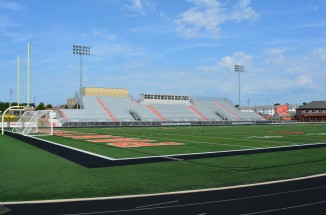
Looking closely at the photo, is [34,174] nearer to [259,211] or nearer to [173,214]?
[173,214]

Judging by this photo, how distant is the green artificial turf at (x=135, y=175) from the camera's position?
27.1 feet

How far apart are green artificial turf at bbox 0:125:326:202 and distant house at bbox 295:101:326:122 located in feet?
272

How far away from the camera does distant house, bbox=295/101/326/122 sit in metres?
91.2

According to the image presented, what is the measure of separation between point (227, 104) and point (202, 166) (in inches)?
2719

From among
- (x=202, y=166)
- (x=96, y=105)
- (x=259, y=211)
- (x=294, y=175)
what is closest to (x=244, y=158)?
(x=202, y=166)

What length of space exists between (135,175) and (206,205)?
3.58 m

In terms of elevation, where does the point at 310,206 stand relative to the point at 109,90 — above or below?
below

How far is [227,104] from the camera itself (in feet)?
261

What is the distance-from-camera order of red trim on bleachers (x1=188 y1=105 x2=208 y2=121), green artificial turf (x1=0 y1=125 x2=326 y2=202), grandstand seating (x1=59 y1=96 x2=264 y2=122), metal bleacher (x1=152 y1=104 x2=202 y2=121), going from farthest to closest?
red trim on bleachers (x1=188 y1=105 x2=208 y2=121) → metal bleacher (x1=152 y1=104 x2=202 y2=121) → grandstand seating (x1=59 y1=96 x2=264 y2=122) → green artificial turf (x1=0 y1=125 x2=326 y2=202)

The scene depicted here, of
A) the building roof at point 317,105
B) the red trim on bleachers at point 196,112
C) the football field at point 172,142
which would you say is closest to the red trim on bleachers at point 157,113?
the red trim on bleachers at point 196,112

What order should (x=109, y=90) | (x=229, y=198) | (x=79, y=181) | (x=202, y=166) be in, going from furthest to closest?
1. (x=109, y=90)
2. (x=202, y=166)
3. (x=79, y=181)
4. (x=229, y=198)

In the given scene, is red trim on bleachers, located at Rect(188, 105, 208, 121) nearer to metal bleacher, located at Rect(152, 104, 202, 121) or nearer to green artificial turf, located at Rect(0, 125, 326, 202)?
metal bleacher, located at Rect(152, 104, 202, 121)

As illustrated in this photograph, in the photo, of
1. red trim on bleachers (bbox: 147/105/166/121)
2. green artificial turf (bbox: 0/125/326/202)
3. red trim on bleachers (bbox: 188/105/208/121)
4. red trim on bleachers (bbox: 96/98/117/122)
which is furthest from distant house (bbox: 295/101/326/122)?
green artificial turf (bbox: 0/125/326/202)

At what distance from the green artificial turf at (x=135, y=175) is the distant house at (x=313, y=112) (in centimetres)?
8293
